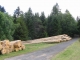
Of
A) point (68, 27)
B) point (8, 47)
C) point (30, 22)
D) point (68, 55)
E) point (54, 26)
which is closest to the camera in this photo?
point (68, 55)

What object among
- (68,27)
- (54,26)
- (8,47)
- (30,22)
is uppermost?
(30,22)

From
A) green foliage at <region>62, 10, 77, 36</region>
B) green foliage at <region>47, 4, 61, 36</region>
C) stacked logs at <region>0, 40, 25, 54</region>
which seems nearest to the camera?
stacked logs at <region>0, 40, 25, 54</region>

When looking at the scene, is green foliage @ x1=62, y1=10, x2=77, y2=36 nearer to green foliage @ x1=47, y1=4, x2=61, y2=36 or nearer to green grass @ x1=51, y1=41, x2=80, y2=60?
green foliage @ x1=47, y1=4, x2=61, y2=36

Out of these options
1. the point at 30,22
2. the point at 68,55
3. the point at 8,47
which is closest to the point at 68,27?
the point at 30,22

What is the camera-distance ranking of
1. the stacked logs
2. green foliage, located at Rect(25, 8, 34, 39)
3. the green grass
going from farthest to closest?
green foliage, located at Rect(25, 8, 34, 39), the stacked logs, the green grass

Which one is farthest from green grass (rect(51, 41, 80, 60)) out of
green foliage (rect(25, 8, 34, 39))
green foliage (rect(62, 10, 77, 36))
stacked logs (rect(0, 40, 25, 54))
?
green foliage (rect(62, 10, 77, 36))

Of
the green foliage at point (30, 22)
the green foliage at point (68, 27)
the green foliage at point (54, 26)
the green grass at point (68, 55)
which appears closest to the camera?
the green grass at point (68, 55)

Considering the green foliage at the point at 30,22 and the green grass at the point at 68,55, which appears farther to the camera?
the green foliage at the point at 30,22

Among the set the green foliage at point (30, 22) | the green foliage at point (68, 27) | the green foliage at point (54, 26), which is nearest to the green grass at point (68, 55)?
the green foliage at point (54, 26)

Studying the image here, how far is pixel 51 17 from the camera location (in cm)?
5338

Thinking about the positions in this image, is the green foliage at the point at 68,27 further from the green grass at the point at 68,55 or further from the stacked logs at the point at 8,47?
the green grass at the point at 68,55

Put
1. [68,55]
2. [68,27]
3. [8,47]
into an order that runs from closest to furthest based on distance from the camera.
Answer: [68,55], [8,47], [68,27]

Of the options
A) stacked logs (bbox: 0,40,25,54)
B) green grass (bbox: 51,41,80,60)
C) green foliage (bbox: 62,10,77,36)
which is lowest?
green grass (bbox: 51,41,80,60)

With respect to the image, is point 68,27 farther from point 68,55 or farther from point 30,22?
point 68,55
